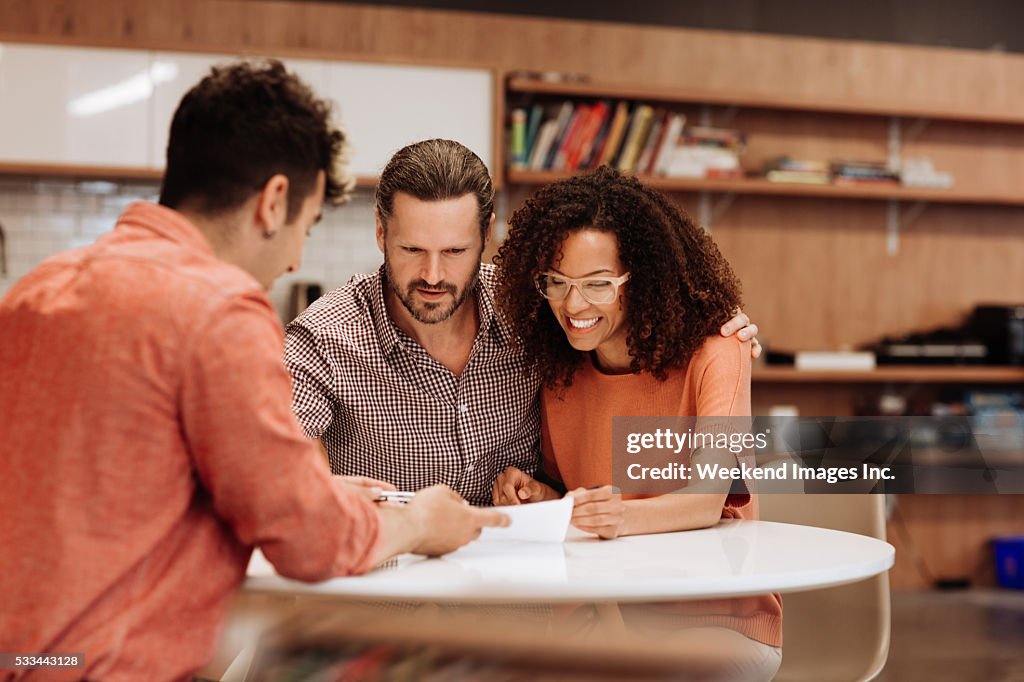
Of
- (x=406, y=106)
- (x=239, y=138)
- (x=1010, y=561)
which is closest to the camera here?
(x=239, y=138)

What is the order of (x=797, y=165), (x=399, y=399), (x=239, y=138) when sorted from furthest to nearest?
(x=797, y=165) < (x=399, y=399) < (x=239, y=138)

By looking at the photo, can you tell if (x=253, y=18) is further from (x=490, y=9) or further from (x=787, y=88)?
(x=787, y=88)

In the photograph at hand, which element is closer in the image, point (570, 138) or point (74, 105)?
point (74, 105)

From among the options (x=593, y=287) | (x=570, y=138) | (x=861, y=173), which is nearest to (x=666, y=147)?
(x=570, y=138)

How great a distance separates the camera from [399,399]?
2.16 meters

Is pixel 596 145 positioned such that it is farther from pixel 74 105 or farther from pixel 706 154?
pixel 74 105

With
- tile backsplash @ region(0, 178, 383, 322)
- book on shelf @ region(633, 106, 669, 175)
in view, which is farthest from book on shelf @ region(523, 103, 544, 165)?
tile backsplash @ region(0, 178, 383, 322)

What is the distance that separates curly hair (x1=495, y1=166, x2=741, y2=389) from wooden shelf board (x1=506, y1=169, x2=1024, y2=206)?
92.3 inches

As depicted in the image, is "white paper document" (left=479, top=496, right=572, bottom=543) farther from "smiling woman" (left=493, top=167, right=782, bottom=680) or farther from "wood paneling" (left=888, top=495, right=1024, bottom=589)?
"wood paneling" (left=888, top=495, right=1024, bottom=589)

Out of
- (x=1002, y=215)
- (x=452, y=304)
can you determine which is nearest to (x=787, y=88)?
(x=1002, y=215)

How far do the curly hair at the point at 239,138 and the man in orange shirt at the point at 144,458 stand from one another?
0.07m

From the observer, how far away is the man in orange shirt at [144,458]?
1188 mm

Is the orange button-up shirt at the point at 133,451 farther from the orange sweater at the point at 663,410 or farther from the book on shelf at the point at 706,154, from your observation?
the book on shelf at the point at 706,154

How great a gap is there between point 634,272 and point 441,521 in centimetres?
74
